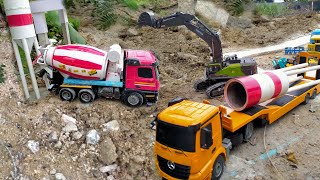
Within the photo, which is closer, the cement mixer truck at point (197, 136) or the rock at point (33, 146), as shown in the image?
the cement mixer truck at point (197, 136)

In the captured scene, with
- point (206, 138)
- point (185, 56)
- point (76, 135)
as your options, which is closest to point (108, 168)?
point (76, 135)

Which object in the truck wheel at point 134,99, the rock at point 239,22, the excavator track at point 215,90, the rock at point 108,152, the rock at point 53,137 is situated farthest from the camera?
the rock at point 239,22

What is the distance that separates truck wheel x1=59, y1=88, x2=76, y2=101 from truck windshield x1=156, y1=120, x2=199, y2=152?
4807 millimetres

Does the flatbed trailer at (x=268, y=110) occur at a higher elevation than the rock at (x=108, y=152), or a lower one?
higher

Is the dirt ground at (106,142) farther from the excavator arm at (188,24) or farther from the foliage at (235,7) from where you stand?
the foliage at (235,7)

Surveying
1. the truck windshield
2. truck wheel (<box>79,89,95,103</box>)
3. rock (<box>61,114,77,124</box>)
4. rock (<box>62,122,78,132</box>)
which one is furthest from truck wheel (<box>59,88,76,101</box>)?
the truck windshield

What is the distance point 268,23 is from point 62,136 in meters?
19.3

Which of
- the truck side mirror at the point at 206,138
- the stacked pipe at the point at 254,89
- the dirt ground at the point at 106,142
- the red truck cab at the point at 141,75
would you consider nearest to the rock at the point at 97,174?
the dirt ground at the point at 106,142

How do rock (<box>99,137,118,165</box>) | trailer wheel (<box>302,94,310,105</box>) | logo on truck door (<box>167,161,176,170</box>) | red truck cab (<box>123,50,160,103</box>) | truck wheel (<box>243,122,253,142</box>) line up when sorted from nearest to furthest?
logo on truck door (<box>167,161,176,170</box>) < rock (<box>99,137,118,165</box>) < truck wheel (<box>243,122,253,142</box>) < red truck cab (<box>123,50,160,103</box>) < trailer wheel (<box>302,94,310,105</box>)

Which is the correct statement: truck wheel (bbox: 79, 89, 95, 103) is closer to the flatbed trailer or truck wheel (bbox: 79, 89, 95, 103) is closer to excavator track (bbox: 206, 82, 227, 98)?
excavator track (bbox: 206, 82, 227, 98)

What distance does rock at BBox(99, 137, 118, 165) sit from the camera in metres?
8.18

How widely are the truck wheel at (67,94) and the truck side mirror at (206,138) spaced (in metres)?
5.58

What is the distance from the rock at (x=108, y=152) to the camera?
8.18 meters

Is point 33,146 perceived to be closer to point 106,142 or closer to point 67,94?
point 106,142
